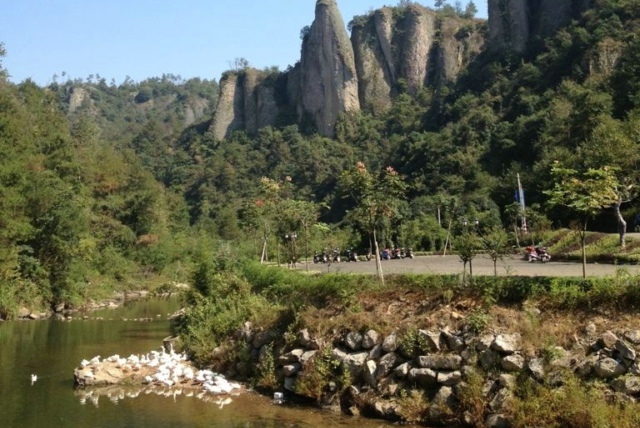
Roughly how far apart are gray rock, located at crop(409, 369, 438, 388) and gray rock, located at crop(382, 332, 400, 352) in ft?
2.46

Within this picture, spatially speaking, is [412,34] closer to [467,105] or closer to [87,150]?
[467,105]

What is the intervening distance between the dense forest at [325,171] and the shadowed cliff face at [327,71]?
3.98m

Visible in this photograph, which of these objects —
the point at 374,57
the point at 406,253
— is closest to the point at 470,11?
the point at 374,57

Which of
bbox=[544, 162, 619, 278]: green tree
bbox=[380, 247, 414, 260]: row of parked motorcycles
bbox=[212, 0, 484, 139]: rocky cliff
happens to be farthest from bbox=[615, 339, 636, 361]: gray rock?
bbox=[212, 0, 484, 139]: rocky cliff

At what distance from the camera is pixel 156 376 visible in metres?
16.9

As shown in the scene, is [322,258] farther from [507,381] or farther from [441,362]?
[507,381]

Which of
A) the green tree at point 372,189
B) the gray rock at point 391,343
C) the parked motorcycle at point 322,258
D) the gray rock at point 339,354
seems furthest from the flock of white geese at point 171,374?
the parked motorcycle at point 322,258

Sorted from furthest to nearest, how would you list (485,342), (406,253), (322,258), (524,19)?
(524,19) → (322,258) → (406,253) → (485,342)

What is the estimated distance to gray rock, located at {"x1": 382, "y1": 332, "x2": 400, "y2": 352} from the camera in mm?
13450

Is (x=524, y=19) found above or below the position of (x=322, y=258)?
above

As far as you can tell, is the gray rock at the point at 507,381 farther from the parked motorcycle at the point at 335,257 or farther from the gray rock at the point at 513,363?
the parked motorcycle at the point at 335,257

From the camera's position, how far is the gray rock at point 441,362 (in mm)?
12484

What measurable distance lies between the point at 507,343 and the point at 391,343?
8.03 feet

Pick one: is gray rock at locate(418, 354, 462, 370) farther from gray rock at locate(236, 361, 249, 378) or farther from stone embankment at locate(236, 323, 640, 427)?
gray rock at locate(236, 361, 249, 378)
